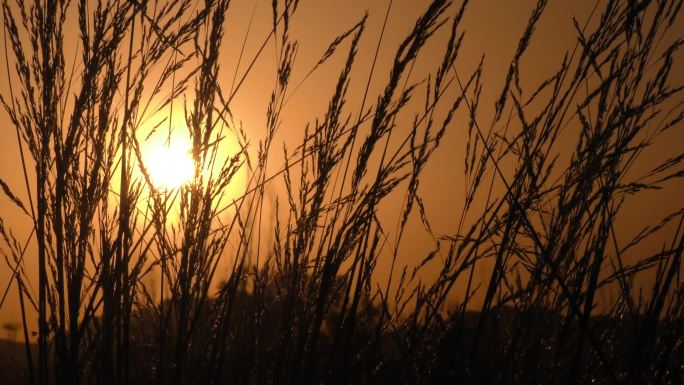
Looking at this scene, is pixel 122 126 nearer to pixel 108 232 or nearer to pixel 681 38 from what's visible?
pixel 108 232

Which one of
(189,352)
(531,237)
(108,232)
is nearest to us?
(531,237)

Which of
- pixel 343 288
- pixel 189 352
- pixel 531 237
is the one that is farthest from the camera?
pixel 343 288

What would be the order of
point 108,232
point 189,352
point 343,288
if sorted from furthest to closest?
1. point 343,288
2. point 189,352
3. point 108,232

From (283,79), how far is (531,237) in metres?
0.80

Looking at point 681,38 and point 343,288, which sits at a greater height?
point 681,38

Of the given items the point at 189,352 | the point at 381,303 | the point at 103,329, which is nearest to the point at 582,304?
the point at 381,303

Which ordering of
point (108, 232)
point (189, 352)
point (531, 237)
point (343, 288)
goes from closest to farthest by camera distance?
1. point (531, 237)
2. point (108, 232)
3. point (189, 352)
4. point (343, 288)

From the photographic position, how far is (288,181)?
207 cm

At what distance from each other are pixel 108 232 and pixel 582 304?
117cm

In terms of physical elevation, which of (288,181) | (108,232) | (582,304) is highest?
(288,181)

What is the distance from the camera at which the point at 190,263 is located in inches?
64.1

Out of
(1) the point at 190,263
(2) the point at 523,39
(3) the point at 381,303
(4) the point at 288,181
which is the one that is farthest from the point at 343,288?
(2) the point at 523,39

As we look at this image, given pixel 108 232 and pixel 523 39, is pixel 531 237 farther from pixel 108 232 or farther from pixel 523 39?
pixel 108 232

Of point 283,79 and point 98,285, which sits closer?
point 98,285
